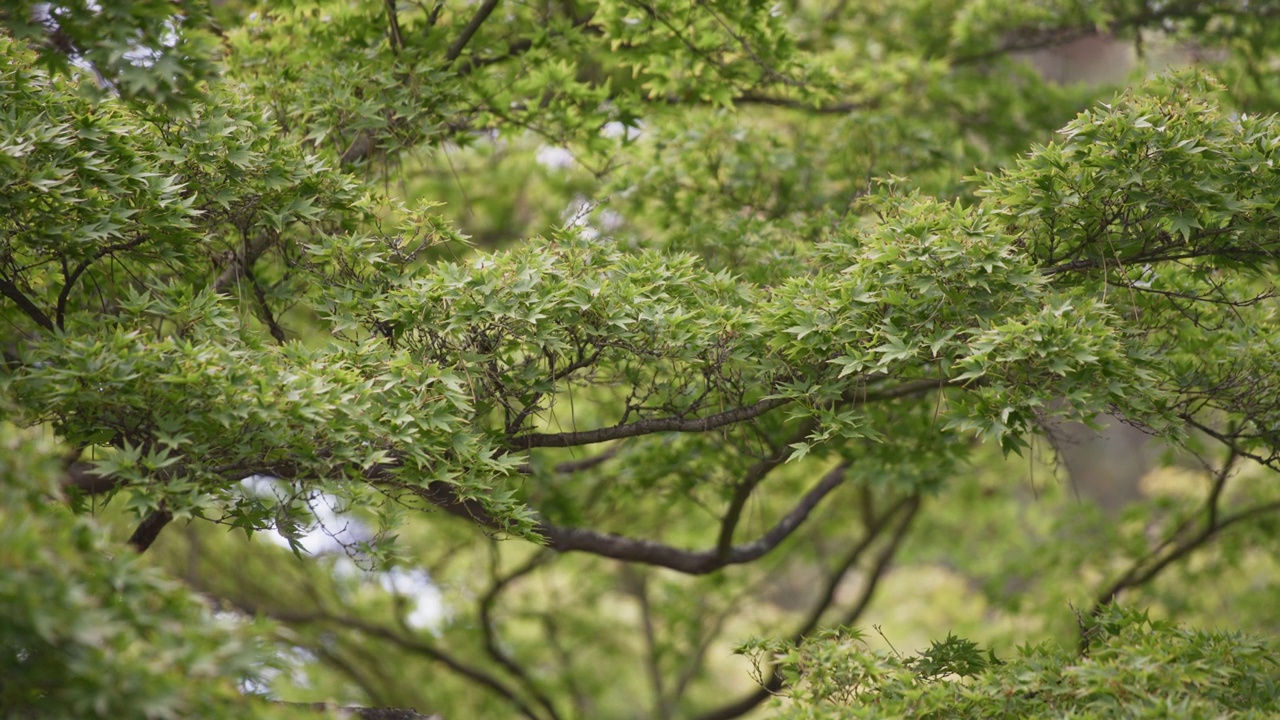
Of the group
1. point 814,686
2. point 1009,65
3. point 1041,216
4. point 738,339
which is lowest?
point 814,686

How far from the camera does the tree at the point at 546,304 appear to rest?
326 centimetres

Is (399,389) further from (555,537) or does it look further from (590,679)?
(590,679)

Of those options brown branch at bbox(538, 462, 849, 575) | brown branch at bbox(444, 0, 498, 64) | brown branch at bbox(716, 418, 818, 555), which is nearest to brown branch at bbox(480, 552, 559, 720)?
brown branch at bbox(538, 462, 849, 575)

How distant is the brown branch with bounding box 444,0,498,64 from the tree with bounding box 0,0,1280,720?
0.05 ft

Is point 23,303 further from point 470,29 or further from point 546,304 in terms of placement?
point 470,29

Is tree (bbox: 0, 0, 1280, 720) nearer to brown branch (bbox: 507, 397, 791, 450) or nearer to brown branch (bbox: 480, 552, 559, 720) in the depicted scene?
brown branch (bbox: 507, 397, 791, 450)

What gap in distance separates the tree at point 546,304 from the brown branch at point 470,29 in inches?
0.6

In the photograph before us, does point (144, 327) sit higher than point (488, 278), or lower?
lower

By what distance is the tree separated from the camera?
326 cm

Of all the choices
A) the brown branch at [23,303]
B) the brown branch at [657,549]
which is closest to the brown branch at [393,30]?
the brown branch at [23,303]

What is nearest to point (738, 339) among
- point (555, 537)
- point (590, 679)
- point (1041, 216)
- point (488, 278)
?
point (488, 278)

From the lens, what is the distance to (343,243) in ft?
13.0

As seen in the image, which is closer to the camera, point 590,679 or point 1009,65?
point 1009,65

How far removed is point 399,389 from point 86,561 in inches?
47.0
